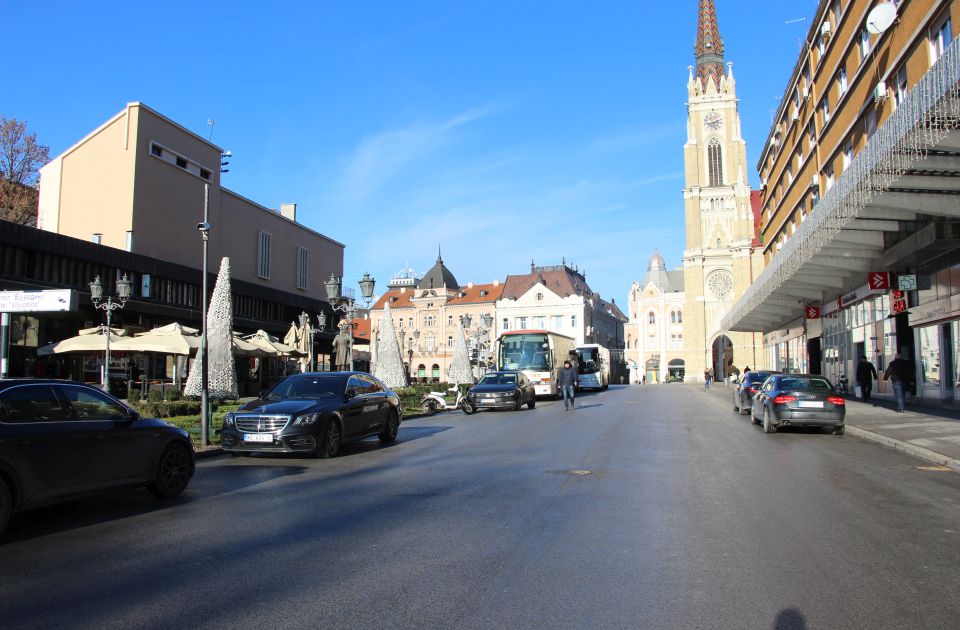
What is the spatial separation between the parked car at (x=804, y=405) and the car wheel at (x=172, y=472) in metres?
13.2

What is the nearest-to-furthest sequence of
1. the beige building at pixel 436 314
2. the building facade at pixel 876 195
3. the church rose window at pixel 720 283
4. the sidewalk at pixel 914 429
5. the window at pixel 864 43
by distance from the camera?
1. the sidewalk at pixel 914 429
2. the building facade at pixel 876 195
3. the window at pixel 864 43
4. the church rose window at pixel 720 283
5. the beige building at pixel 436 314

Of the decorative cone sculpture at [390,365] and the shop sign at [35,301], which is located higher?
the shop sign at [35,301]

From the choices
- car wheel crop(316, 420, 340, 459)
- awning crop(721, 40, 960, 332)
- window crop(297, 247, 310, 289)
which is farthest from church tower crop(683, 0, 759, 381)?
car wheel crop(316, 420, 340, 459)

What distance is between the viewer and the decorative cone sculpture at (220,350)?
58.8 feet

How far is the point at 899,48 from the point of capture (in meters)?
21.6

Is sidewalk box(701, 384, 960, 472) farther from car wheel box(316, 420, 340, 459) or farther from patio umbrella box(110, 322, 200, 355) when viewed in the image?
patio umbrella box(110, 322, 200, 355)

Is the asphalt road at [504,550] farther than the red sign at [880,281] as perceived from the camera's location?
No

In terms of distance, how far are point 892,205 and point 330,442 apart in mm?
14378

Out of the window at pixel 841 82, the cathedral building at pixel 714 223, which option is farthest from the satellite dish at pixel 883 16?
the cathedral building at pixel 714 223

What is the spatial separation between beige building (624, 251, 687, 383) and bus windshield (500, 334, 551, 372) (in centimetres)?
6680

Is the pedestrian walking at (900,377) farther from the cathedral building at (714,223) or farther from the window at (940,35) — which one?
the cathedral building at (714,223)

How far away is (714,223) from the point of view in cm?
9281

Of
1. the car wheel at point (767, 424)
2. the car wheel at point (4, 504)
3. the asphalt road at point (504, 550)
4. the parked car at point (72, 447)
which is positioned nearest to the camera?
the asphalt road at point (504, 550)

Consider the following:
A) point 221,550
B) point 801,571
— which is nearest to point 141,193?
point 221,550
